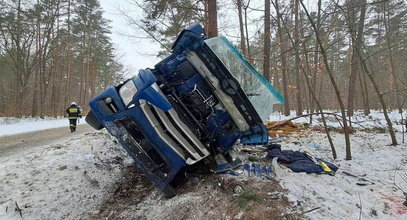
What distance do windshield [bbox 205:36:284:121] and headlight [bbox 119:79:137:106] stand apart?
1.15 meters

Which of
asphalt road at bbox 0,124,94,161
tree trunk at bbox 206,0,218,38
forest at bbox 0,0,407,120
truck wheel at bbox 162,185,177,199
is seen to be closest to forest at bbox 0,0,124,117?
forest at bbox 0,0,407,120

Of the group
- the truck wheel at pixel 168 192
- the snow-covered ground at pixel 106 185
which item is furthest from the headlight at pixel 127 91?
the snow-covered ground at pixel 106 185

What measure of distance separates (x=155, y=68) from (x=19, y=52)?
22.3m

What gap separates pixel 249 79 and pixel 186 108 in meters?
0.98

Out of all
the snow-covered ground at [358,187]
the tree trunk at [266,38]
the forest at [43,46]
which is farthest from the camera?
the forest at [43,46]

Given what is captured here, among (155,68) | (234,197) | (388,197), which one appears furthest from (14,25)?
(388,197)

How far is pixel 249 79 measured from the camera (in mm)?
3441

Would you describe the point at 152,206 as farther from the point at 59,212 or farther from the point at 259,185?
the point at 259,185

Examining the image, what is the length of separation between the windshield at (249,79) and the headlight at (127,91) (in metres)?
1.15

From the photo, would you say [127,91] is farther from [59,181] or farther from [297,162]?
[297,162]

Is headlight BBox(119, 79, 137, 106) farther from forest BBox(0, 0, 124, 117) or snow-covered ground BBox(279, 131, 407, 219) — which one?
forest BBox(0, 0, 124, 117)

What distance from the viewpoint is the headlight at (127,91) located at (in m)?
3.04

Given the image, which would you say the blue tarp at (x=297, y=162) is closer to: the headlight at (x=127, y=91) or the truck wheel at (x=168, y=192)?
the truck wheel at (x=168, y=192)

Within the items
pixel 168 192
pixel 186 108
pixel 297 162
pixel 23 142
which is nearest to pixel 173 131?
pixel 186 108
